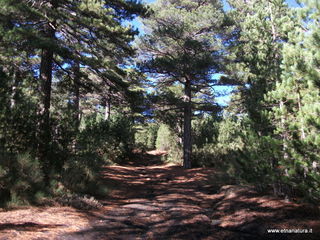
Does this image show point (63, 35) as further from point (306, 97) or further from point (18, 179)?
point (306, 97)

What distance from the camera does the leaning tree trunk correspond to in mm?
7254

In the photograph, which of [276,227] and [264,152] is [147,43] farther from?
[276,227]

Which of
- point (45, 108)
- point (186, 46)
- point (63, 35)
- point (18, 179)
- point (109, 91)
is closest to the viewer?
point (18, 179)

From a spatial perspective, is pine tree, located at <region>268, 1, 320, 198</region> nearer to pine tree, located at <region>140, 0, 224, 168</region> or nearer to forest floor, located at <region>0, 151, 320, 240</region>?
forest floor, located at <region>0, 151, 320, 240</region>

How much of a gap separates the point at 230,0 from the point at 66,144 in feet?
61.8

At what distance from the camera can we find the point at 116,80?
30.0ft

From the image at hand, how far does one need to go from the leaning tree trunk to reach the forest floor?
74.6 inches

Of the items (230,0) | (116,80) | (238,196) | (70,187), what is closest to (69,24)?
→ (116,80)

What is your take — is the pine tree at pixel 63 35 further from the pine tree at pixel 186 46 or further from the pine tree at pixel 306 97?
the pine tree at pixel 306 97

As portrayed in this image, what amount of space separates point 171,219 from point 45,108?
Result: 522 centimetres

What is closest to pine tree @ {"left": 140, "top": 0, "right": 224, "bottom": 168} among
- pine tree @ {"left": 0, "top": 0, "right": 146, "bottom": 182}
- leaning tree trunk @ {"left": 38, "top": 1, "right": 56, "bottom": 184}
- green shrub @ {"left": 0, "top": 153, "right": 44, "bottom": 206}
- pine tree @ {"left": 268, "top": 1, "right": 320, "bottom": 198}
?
pine tree @ {"left": 0, "top": 0, "right": 146, "bottom": 182}

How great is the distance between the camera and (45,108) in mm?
7887

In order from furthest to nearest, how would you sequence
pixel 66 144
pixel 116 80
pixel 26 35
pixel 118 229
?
1. pixel 116 80
2. pixel 66 144
3. pixel 26 35
4. pixel 118 229

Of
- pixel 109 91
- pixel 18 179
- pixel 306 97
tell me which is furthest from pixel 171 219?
pixel 109 91
